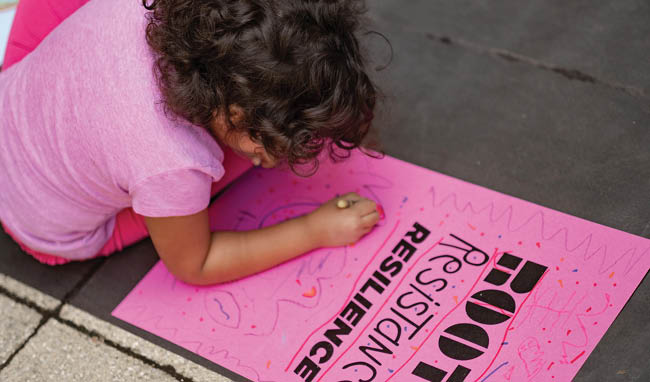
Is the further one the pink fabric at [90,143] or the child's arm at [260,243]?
the child's arm at [260,243]

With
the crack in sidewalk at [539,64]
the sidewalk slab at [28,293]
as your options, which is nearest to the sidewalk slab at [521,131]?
the crack in sidewalk at [539,64]

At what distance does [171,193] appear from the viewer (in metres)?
0.99

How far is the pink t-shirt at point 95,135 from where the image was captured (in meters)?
0.96

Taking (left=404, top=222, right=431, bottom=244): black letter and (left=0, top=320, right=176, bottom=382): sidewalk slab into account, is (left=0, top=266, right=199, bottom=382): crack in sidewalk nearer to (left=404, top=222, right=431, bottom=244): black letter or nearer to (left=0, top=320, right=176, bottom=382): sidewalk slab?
(left=0, top=320, right=176, bottom=382): sidewalk slab

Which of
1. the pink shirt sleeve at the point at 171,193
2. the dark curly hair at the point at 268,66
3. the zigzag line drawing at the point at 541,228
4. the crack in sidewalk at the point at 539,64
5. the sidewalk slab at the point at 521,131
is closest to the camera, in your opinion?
the dark curly hair at the point at 268,66

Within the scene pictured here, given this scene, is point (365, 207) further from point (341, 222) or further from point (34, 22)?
point (34, 22)

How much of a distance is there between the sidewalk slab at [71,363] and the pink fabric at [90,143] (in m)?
0.16

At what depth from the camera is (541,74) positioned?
1.41 metres

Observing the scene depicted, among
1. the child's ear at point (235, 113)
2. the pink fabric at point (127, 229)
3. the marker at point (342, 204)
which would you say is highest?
the child's ear at point (235, 113)

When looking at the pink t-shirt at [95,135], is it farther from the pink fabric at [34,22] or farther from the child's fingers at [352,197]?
the child's fingers at [352,197]

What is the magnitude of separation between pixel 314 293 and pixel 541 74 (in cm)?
69

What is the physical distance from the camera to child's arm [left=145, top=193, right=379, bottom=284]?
3.62ft

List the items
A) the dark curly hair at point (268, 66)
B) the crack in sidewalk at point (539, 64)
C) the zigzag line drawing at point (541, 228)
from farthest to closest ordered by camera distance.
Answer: the crack in sidewalk at point (539, 64)
the zigzag line drawing at point (541, 228)
the dark curly hair at point (268, 66)

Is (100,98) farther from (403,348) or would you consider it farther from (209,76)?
(403,348)
